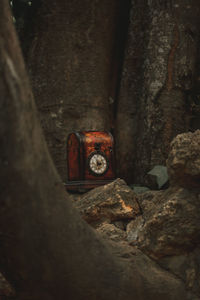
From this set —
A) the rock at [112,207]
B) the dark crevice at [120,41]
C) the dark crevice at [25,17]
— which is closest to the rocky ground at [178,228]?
the rock at [112,207]

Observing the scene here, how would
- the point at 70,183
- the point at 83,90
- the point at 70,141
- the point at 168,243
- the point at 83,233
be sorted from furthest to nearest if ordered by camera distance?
1. the point at 83,90
2. the point at 70,141
3. the point at 70,183
4. the point at 168,243
5. the point at 83,233

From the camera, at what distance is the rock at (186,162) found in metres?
1.57

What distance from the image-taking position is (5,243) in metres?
1.15

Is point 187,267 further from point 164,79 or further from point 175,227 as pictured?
point 164,79

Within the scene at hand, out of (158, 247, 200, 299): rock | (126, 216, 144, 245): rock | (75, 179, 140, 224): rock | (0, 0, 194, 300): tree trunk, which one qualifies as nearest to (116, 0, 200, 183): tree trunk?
(75, 179, 140, 224): rock

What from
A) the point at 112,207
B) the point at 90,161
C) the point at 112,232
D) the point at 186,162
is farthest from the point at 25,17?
the point at 186,162

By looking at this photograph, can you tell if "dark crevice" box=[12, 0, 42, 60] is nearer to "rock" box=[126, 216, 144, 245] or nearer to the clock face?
the clock face

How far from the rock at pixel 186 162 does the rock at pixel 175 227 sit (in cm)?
5

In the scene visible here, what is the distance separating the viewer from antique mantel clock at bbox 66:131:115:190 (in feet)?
10.2

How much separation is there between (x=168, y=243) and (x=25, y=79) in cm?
91

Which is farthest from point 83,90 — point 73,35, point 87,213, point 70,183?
point 87,213

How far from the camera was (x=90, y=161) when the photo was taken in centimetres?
312

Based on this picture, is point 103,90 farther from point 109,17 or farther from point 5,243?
point 5,243

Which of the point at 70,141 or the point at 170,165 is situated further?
the point at 70,141
